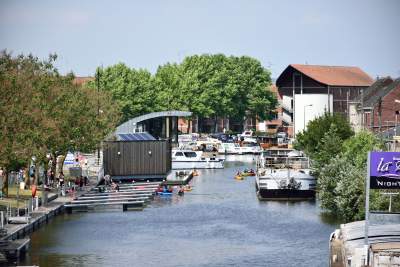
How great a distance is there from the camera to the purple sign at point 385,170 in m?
47.8

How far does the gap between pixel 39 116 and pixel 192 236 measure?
57.0 feet

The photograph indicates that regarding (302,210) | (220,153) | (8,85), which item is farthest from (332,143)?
(220,153)

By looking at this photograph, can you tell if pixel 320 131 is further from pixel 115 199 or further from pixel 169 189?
pixel 115 199

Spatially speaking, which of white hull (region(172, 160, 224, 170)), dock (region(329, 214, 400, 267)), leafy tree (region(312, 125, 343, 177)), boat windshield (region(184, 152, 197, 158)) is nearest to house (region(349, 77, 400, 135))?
white hull (region(172, 160, 224, 170))

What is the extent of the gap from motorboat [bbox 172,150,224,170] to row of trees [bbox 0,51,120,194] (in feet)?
90.8

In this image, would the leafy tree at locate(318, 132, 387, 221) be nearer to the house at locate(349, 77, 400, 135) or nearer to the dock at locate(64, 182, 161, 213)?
the dock at locate(64, 182, 161, 213)

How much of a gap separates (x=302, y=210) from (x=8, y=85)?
22758mm

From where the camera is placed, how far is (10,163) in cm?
7062

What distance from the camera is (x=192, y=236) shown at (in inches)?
2685

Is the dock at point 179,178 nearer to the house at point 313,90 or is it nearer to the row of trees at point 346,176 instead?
the row of trees at point 346,176

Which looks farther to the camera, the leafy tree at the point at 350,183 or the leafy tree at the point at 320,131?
the leafy tree at the point at 320,131

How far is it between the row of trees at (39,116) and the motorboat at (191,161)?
2768cm

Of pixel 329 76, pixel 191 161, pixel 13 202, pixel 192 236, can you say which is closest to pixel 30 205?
pixel 13 202

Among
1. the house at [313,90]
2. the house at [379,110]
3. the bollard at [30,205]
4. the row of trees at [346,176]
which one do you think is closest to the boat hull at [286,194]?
the row of trees at [346,176]
